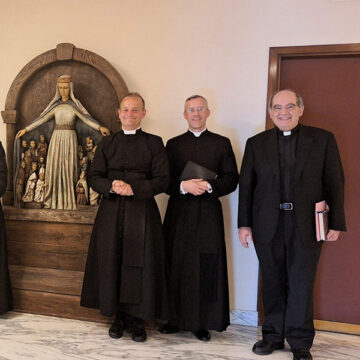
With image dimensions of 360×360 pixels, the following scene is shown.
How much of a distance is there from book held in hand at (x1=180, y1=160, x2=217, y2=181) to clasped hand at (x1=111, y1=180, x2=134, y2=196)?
0.34 m

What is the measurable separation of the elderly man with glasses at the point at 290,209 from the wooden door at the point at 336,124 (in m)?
0.56

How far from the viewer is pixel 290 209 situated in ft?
6.68

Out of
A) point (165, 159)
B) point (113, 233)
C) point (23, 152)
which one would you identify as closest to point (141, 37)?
point (165, 159)

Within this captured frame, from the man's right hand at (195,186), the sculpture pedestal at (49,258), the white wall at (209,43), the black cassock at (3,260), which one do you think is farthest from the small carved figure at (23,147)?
the man's right hand at (195,186)

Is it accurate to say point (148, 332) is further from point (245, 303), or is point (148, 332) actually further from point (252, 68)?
point (252, 68)

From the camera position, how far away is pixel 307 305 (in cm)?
202

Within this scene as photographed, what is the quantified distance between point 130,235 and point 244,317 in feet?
3.61

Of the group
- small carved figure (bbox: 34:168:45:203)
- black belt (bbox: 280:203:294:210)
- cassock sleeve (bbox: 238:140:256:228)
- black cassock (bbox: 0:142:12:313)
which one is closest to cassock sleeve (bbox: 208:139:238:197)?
cassock sleeve (bbox: 238:140:256:228)

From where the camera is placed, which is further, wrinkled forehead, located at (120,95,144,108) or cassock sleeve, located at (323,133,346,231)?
wrinkled forehead, located at (120,95,144,108)

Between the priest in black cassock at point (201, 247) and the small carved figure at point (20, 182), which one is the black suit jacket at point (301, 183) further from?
the small carved figure at point (20, 182)

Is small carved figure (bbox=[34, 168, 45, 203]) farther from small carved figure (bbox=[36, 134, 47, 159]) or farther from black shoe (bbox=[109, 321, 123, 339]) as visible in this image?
black shoe (bbox=[109, 321, 123, 339])

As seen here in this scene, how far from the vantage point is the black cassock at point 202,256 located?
7.43 feet

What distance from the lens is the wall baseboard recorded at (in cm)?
261

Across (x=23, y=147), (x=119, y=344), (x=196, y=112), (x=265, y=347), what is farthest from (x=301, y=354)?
(x=23, y=147)
